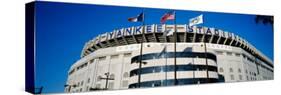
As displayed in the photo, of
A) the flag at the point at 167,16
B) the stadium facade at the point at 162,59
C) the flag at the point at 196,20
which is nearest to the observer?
the stadium facade at the point at 162,59

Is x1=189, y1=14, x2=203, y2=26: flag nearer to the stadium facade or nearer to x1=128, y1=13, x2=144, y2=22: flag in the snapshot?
the stadium facade

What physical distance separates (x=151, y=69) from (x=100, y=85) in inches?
49.5

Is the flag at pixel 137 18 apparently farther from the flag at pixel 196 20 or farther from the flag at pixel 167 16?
the flag at pixel 196 20

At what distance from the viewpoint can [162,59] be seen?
7.97 meters

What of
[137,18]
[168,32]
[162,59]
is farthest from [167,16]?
[162,59]

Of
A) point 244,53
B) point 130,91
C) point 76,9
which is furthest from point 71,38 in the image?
point 244,53

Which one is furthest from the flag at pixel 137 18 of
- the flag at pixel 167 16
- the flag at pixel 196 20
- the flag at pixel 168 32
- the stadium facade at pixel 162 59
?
the flag at pixel 196 20

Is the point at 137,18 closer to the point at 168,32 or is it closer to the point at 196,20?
the point at 168,32

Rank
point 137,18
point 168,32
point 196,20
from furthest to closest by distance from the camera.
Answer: point 196,20 → point 168,32 → point 137,18

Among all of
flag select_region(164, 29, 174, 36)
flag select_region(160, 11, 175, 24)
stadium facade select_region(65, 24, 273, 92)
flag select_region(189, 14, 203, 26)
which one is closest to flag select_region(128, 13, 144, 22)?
stadium facade select_region(65, 24, 273, 92)

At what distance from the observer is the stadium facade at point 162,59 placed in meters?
7.11

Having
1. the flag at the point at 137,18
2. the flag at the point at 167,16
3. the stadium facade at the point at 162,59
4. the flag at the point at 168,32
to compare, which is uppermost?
the flag at the point at 167,16

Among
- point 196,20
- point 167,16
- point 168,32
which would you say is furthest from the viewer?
point 196,20

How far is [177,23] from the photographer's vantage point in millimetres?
7992
